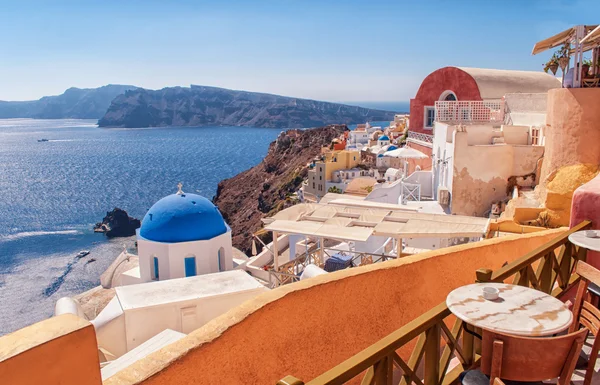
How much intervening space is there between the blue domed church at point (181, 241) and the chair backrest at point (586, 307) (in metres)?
9.82

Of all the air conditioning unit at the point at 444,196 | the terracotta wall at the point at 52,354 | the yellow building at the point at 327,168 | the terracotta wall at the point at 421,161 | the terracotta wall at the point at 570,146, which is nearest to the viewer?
the terracotta wall at the point at 52,354

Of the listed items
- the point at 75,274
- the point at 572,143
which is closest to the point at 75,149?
the point at 75,274

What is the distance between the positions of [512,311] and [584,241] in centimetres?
132

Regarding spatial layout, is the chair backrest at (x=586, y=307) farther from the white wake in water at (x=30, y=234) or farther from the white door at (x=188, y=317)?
the white wake in water at (x=30, y=234)

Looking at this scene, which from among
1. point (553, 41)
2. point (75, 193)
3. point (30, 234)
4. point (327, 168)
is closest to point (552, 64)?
point (553, 41)

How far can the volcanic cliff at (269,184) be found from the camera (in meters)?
53.8

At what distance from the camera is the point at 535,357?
7.95 feet

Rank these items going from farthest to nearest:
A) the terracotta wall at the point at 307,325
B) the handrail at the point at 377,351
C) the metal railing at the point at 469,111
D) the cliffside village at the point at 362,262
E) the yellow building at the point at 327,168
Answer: the yellow building at the point at 327,168
the metal railing at the point at 469,111
the terracotta wall at the point at 307,325
the cliffside village at the point at 362,262
the handrail at the point at 377,351

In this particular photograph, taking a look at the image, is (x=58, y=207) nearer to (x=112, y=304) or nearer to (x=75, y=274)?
(x=75, y=274)

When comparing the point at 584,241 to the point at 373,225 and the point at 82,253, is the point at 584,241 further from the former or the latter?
the point at 82,253

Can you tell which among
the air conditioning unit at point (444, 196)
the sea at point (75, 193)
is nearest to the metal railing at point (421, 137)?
the air conditioning unit at point (444, 196)

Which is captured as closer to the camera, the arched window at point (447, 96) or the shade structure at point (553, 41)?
the shade structure at point (553, 41)

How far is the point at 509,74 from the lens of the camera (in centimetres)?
2150

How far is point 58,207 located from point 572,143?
6406 cm
